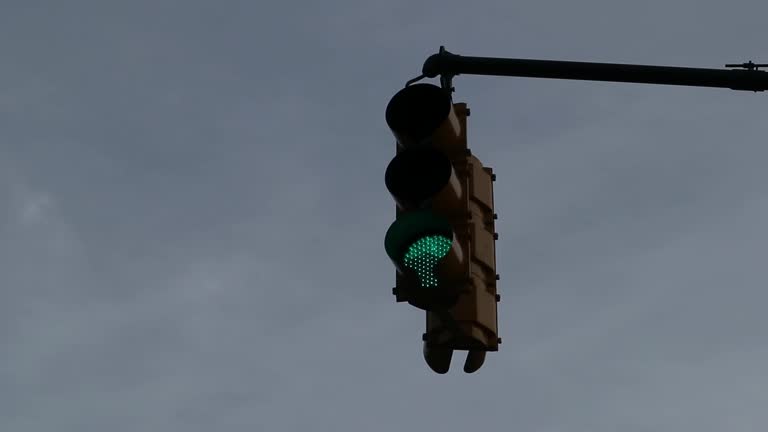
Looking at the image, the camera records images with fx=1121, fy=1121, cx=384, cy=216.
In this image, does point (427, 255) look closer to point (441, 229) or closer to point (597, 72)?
point (441, 229)

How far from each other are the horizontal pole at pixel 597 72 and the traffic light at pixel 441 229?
0.45 meters

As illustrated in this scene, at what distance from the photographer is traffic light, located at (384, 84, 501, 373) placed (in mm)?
3865

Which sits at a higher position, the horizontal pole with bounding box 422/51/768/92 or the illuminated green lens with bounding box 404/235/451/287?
the horizontal pole with bounding box 422/51/768/92

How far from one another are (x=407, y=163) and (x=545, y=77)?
3.32ft

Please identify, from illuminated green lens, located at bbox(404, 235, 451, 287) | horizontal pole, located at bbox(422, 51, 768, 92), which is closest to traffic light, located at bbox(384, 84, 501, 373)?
illuminated green lens, located at bbox(404, 235, 451, 287)

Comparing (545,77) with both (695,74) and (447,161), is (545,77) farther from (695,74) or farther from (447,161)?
(447,161)

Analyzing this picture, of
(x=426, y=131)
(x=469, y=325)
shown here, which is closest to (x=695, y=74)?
(x=426, y=131)

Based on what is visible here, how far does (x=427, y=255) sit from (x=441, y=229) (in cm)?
11

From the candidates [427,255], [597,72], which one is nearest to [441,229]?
[427,255]

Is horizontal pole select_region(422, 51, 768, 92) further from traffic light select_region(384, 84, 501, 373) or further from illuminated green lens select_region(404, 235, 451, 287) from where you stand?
illuminated green lens select_region(404, 235, 451, 287)

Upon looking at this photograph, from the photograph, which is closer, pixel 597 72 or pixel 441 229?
pixel 441 229

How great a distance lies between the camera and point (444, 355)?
411cm

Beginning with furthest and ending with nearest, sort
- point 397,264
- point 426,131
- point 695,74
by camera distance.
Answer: point 695,74 < point 426,131 < point 397,264

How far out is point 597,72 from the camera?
15.4 ft
